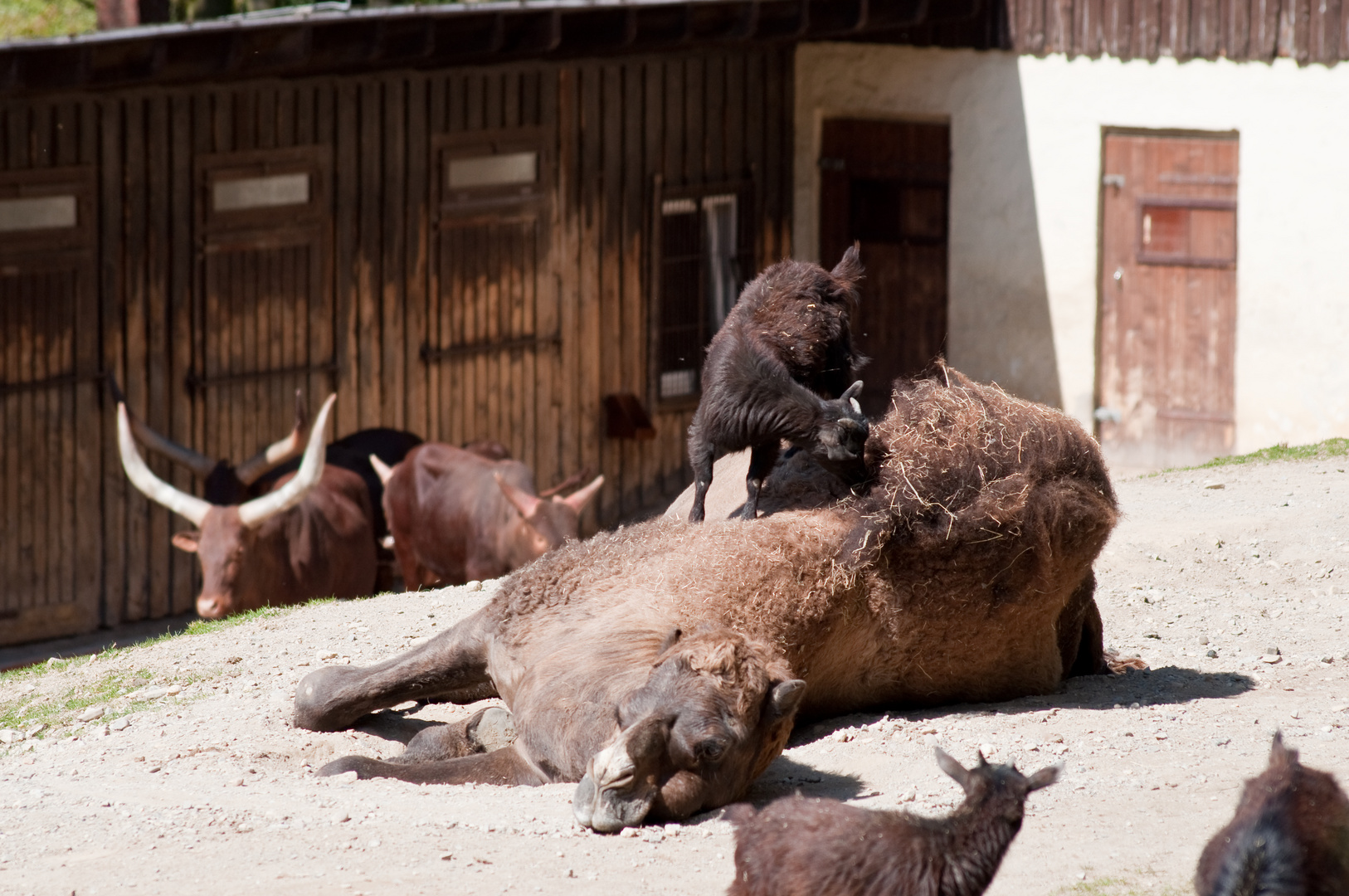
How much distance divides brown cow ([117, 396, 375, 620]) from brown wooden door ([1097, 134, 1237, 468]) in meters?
6.91

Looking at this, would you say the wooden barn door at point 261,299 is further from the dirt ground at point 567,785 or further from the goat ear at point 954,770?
the goat ear at point 954,770

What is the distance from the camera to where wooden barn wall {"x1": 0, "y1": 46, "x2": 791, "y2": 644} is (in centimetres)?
1223

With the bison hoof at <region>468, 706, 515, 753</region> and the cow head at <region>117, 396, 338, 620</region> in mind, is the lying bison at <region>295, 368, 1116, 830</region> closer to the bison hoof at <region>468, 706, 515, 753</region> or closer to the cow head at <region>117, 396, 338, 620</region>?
the bison hoof at <region>468, 706, 515, 753</region>

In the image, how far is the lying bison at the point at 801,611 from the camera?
18.2ft

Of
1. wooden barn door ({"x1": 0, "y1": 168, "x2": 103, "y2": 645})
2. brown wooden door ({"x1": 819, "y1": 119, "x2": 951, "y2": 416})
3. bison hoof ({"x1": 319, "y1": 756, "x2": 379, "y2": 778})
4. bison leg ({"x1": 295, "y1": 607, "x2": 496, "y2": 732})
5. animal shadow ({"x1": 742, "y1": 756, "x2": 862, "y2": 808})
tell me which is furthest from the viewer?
brown wooden door ({"x1": 819, "y1": 119, "x2": 951, "y2": 416})

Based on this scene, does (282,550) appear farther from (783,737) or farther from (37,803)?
(783,737)

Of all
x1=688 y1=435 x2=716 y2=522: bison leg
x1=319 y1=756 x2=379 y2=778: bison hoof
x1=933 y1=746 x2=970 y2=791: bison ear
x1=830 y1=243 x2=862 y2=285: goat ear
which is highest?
x1=830 y1=243 x2=862 y2=285: goat ear

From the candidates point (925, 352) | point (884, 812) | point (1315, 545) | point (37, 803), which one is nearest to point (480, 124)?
point (925, 352)

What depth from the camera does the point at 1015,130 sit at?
15625 millimetres

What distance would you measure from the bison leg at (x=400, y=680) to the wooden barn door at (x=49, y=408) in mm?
6046

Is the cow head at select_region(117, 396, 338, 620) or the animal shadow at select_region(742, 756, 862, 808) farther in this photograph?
the cow head at select_region(117, 396, 338, 620)

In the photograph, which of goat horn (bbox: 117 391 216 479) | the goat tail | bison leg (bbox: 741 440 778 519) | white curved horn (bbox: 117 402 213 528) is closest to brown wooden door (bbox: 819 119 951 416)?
goat horn (bbox: 117 391 216 479)

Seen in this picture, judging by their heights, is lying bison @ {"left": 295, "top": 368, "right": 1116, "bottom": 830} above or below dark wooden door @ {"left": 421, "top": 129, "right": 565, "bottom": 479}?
below

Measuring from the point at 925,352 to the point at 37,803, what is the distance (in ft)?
39.3
